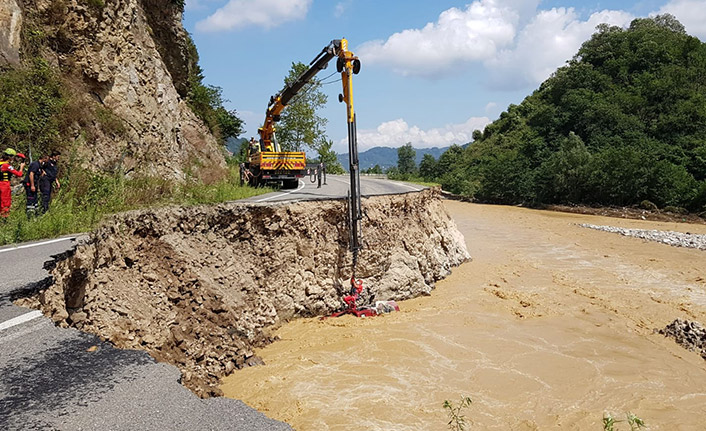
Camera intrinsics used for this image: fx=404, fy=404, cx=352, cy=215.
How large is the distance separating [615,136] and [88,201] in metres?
40.9

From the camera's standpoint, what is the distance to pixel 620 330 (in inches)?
337

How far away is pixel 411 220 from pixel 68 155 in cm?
921

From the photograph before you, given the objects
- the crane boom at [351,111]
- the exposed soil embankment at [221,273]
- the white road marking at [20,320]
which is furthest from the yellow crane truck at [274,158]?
the white road marking at [20,320]

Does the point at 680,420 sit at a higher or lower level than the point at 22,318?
lower

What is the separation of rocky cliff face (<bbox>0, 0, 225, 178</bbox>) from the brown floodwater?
895cm

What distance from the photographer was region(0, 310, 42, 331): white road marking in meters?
4.16

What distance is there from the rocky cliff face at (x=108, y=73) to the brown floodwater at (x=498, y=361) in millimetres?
8948

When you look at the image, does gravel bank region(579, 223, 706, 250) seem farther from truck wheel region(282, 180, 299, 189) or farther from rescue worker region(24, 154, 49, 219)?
rescue worker region(24, 154, 49, 219)

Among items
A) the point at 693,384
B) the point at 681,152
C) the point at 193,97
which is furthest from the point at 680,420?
the point at 681,152

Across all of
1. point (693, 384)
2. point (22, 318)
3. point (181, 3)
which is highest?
point (181, 3)

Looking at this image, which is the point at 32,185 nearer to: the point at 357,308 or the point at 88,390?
the point at 88,390

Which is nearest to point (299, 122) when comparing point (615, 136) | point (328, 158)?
point (328, 158)

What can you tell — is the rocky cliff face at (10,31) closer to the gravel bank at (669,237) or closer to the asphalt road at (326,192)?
the asphalt road at (326,192)

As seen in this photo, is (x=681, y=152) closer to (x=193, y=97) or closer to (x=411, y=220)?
(x=411, y=220)
